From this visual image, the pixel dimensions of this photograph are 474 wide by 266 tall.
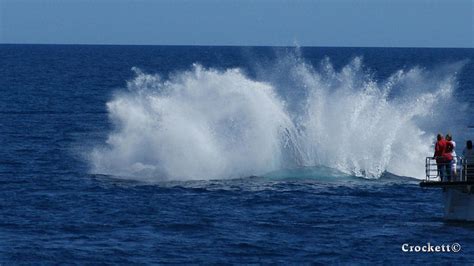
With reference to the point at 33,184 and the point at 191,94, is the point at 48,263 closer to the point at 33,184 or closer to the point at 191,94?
the point at 33,184

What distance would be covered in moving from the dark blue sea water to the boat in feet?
1.98

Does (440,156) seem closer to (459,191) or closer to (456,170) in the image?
(456,170)

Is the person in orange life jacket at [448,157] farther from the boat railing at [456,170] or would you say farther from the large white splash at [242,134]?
the large white splash at [242,134]

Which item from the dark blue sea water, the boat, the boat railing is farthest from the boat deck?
the dark blue sea water

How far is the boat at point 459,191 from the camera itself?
3459cm

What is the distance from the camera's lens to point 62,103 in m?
90.8

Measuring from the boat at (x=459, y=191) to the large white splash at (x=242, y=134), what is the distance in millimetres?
10164

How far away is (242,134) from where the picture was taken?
4741 cm

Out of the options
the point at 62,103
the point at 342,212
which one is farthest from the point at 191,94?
the point at 62,103

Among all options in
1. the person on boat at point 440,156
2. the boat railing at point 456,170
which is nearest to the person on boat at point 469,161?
the boat railing at point 456,170

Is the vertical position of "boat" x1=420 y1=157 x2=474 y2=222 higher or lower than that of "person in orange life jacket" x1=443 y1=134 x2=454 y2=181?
lower

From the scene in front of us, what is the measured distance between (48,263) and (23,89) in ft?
264

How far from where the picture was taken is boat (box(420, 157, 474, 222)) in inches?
1362

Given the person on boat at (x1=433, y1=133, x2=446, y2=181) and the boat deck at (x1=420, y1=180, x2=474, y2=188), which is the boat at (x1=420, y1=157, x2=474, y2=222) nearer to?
the boat deck at (x1=420, y1=180, x2=474, y2=188)
